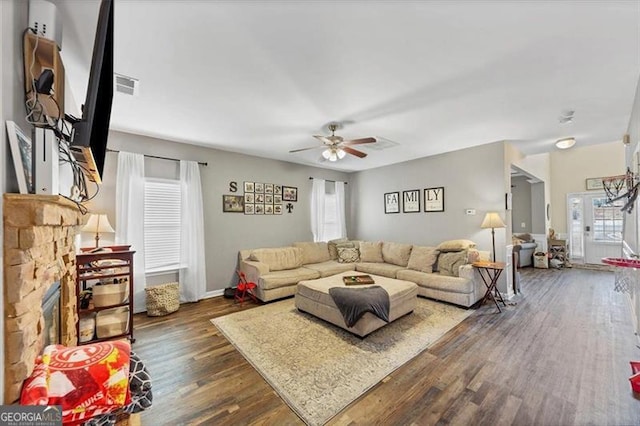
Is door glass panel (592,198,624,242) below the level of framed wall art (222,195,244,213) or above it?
below

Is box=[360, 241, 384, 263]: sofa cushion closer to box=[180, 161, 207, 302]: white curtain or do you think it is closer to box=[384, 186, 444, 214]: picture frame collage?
box=[384, 186, 444, 214]: picture frame collage

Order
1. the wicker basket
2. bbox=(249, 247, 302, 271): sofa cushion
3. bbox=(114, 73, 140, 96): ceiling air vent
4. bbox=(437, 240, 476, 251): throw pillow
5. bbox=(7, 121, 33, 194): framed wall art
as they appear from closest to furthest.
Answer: bbox=(7, 121, 33, 194): framed wall art
bbox=(114, 73, 140, 96): ceiling air vent
the wicker basket
bbox=(437, 240, 476, 251): throw pillow
bbox=(249, 247, 302, 271): sofa cushion

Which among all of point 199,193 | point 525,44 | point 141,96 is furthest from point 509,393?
point 199,193

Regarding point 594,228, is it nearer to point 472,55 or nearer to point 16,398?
point 472,55

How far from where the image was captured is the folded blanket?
106cm

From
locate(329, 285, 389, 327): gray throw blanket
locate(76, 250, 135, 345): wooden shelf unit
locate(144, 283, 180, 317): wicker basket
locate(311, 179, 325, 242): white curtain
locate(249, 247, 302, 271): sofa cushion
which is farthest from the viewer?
locate(311, 179, 325, 242): white curtain

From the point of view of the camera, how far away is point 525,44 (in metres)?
1.88

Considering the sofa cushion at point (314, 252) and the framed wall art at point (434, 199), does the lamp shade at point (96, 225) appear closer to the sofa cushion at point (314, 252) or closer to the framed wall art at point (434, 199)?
the sofa cushion at point (314, 252)

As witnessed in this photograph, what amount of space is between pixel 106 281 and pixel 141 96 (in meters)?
2.15

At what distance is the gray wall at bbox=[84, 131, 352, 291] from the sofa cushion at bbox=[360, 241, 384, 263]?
1.29 meters

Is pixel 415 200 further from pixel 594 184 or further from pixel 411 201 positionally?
pixel 594 184

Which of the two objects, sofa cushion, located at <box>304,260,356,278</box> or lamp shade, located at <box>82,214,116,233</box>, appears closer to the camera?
A: lamp shade, located at <box>82,214,116,233</box>

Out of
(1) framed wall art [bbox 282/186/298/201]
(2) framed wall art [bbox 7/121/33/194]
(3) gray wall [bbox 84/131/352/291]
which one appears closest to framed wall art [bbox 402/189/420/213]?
(3) gray wall [bbox 84/131/352/291]

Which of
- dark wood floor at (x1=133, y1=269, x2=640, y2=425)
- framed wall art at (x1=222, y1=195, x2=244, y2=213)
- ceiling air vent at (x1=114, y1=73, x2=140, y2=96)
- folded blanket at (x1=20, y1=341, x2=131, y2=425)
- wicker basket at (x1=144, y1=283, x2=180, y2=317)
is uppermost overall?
ceiling air vent at (x1=114, y1=73, x2=140, y2=96)
